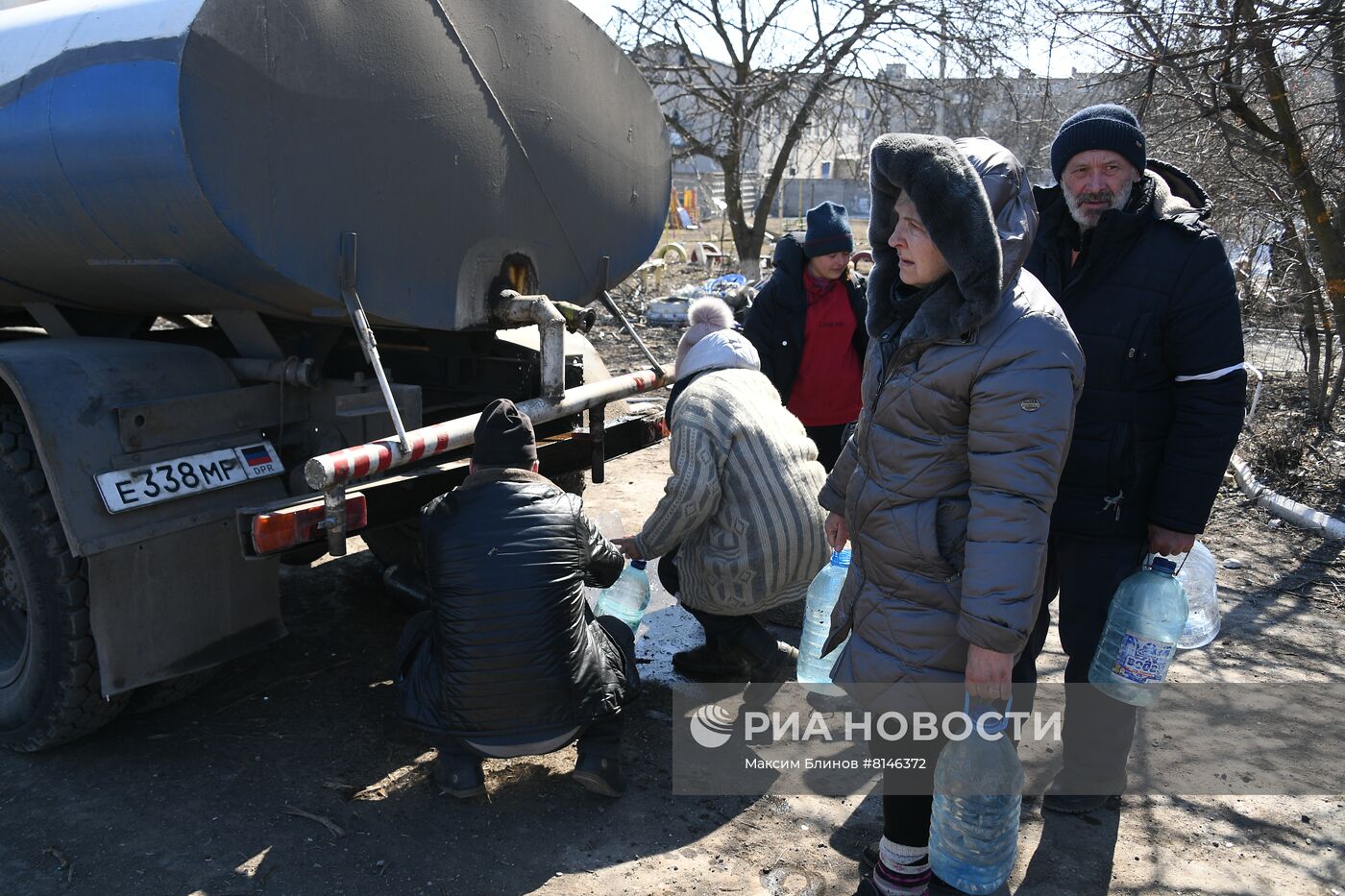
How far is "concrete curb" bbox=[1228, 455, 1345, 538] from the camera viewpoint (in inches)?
212

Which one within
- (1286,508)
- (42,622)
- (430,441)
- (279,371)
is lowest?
(1286,508)

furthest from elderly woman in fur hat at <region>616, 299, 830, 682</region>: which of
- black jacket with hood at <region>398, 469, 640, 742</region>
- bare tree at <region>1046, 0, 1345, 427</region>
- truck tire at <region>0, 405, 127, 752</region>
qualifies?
bare tree at <region>1046, 0, 1345, 427</region>

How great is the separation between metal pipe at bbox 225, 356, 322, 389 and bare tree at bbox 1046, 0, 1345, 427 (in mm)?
3654

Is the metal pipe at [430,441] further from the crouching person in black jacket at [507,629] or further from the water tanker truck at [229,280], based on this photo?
the crouching person in black jacket at [507,629]

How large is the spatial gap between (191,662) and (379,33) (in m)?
2.05

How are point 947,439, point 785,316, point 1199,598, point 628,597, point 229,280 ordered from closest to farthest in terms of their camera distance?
point 947,439
point 229,280
point 1199,598
point 628,597
point 785,316

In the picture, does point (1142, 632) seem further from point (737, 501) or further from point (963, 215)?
point (963, 215)

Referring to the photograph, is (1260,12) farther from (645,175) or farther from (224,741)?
(224,741)

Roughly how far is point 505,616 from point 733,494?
0.92 metres

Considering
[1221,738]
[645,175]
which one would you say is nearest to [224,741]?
[645,175]

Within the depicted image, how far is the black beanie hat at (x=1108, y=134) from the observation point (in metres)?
2.80

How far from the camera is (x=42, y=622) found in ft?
10.5

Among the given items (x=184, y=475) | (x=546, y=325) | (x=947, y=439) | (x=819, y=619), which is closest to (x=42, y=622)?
(x=184, y=475)

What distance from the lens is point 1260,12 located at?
5383mm
